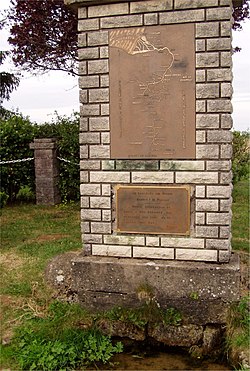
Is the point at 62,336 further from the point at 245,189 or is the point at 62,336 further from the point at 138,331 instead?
the point at 245,189

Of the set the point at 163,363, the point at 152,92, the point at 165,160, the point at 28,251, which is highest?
the point at 152,92

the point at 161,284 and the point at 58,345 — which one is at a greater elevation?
the point at 161,284

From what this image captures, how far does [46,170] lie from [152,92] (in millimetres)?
6099

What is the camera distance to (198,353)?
4355 mm

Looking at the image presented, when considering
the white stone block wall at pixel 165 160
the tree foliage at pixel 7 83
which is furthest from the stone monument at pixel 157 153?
the tree foliage at pixel 7 83

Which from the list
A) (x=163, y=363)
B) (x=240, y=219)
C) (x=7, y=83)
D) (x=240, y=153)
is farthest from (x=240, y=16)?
(x=163, y=363)

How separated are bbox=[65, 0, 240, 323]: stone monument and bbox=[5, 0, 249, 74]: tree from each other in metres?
7.22

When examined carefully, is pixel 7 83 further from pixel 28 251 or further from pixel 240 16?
pixel 28 251

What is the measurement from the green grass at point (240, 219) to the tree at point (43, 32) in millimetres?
5419

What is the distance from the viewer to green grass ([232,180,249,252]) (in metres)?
7.19

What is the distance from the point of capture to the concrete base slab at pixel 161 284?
4.53 metres

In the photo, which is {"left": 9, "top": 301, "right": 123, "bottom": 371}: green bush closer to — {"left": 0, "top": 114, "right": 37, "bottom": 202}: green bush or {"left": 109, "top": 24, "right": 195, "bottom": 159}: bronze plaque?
{"left": 109, "top": 24, "right": 195, "bottom": 159}: bronze plaque

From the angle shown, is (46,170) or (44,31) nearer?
(46,170)

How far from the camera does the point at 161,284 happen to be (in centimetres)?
466
